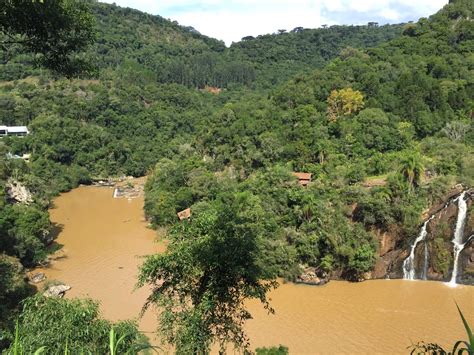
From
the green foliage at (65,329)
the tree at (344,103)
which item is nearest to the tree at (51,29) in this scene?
the green foliage at (65,329)

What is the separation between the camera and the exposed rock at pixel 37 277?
2077 centimetres

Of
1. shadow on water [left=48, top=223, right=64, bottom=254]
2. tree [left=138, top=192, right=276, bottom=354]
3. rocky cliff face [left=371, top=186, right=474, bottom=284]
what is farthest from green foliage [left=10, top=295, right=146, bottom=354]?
shadow on water [left=48, top=223, right=64, bottom=254]

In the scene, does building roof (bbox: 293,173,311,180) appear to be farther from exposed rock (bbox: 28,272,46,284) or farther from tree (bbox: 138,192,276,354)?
tree (bbox: 138,192,276,354)

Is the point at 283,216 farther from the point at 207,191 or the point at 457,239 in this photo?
the point at 457,239

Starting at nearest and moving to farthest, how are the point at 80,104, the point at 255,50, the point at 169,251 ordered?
the point at 169,251
the point at 80,104
the point at 255,50

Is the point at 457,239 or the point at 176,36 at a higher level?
the point at 176,36

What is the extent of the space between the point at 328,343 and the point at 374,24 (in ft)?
332

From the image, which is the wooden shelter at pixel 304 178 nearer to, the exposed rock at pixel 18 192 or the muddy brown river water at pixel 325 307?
the muddy brown river water at pixel 325 307

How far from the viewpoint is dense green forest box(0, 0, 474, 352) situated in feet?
65.3

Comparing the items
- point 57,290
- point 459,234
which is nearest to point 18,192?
point 57,290

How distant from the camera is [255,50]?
288 feet

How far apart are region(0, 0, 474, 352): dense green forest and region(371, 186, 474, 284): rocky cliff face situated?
1.91ft

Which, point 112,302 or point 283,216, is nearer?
point 112,302

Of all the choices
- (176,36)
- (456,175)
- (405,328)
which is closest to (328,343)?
(405,328)
